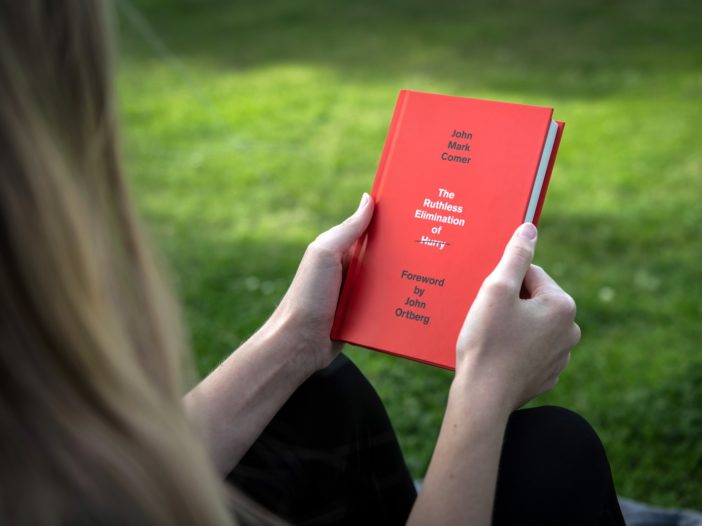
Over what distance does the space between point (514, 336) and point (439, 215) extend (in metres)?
Answer: 0.29

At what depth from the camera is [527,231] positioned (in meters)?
1.25

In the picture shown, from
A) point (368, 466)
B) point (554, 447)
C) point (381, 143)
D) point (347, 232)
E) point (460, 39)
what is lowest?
point (368, 466)

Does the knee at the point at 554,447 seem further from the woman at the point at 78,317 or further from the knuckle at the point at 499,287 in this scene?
the woman at the point at 78,317

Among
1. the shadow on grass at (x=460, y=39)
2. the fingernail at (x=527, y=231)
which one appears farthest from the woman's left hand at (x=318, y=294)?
the shadow on grass at (x=460, y=39)

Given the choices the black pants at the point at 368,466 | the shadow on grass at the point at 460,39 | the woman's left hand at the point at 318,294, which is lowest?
the black pants at the point at 368,466

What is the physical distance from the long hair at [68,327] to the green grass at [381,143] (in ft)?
0.38

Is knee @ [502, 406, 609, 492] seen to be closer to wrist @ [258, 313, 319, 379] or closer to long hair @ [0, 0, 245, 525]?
wrist @ [258, 313, 319, 379]

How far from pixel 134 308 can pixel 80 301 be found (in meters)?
0.08

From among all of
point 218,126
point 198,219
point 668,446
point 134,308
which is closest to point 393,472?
point 134,308

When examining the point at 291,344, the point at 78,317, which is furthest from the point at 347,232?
the point at 78,317

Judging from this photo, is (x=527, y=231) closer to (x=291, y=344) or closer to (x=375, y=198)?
(x=375, y=198)

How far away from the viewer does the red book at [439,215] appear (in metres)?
1.31

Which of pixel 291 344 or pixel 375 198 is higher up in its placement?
pixel 375 198

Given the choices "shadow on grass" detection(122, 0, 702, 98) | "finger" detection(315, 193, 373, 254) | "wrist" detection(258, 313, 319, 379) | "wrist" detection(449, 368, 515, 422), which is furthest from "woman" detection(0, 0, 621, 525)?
"shadow on grass" detection(122, 0, 702, 98)
